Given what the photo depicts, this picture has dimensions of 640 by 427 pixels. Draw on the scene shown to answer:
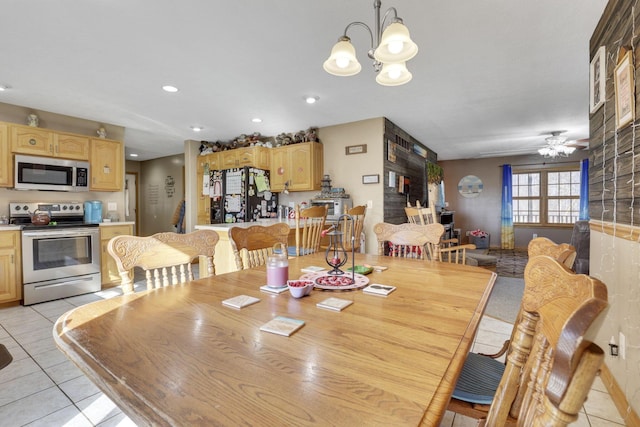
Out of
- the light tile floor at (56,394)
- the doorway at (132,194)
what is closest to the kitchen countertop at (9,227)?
the light tile floor at (56,394)

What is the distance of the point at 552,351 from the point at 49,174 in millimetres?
5113

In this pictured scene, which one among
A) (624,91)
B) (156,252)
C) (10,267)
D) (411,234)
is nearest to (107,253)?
(10,267)

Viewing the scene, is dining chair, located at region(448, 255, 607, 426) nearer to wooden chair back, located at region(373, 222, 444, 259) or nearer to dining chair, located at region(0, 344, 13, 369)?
wooden chair back, located at region(373, 222, 444, 259)

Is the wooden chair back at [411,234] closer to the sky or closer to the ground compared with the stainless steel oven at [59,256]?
closer to the sky

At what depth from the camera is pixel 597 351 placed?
344mm

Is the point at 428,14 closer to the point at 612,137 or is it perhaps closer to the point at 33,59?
the point at 612,137

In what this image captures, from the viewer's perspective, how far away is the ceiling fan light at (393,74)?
1.77 metres

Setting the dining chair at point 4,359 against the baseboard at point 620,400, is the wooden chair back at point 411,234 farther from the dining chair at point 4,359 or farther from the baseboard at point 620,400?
the dining chair at point 4,359

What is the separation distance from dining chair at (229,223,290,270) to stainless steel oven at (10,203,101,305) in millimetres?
3222

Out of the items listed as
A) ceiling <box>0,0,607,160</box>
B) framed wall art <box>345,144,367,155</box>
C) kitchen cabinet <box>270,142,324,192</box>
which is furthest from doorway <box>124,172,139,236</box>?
framed wall art <box>345,144,367,155</box>

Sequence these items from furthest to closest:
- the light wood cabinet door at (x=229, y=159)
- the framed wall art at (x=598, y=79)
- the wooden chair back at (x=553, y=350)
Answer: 1. the light wood cabinet door at (x=229, y=159)
2. the framed wall art at (x=598, y=79)
3. the wooden chair back at (x=553, y=350)

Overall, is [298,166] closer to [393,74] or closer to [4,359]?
[393,74]

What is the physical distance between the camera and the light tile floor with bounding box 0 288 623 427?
1629 millimetres

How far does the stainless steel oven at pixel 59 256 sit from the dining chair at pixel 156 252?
10.4 feet
